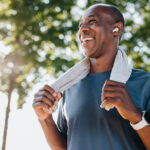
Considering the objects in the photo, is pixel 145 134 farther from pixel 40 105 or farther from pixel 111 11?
pixel 111 11

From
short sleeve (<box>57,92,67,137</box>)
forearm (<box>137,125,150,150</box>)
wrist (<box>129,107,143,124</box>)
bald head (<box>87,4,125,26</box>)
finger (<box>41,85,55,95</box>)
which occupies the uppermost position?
bald head (<box>87,4,125,26</box>)

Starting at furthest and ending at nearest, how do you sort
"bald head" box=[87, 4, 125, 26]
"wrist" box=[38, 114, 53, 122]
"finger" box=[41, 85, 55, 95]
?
1. "bald head" box=[87, 4, 125, 26]
2. "wrist" box=[38, 114, 53, 122]
3. "finger" box=[41, 85, 55, 95]

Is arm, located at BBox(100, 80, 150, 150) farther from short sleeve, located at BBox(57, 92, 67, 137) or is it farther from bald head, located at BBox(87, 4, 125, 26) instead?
bald head, located at BBox(87, 4, 125, 26)

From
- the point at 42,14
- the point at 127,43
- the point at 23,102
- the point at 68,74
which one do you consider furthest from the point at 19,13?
the point at 68,74

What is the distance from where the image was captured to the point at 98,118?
197 cm

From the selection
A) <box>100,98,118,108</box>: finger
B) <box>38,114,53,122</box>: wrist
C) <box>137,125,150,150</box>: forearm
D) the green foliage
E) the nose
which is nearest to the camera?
<box>100,98,118,108</box>: finger

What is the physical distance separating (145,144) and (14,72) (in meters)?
8.50

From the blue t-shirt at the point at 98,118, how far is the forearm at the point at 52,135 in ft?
0.26

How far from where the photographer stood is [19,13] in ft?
30.7

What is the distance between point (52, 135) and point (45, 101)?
0.36 metres

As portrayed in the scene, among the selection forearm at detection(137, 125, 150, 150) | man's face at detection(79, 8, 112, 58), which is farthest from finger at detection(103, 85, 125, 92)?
man's face at detection(79, 8, 112, 58)

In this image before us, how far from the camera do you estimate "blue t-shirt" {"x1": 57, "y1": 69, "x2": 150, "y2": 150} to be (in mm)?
1887

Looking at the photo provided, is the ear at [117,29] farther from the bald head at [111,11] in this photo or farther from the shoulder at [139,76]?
the shoulder at [139,76]

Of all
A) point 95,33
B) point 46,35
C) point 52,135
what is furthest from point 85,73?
point 46,35
